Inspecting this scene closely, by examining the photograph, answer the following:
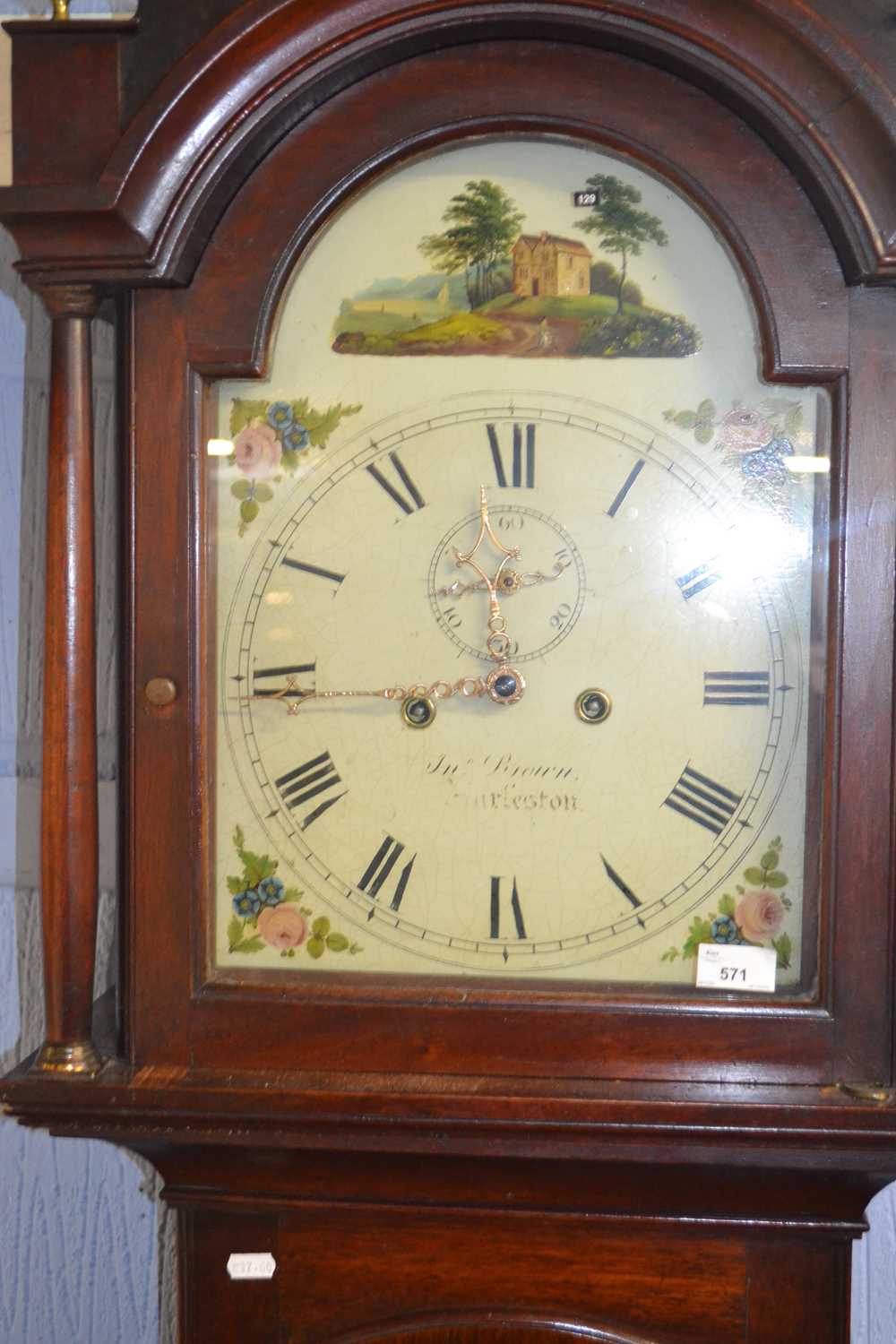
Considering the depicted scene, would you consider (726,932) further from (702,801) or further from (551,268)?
(551,268)

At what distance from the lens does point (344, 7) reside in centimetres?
90

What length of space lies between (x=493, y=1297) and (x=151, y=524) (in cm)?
63

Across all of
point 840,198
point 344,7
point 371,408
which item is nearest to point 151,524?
point 371,408

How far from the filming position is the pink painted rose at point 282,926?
985 millimetres

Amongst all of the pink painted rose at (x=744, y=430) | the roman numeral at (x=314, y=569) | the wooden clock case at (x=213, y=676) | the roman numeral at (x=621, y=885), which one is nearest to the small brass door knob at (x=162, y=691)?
the wooden clock case at (x=213, y=676)

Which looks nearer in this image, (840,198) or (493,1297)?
(840,198)

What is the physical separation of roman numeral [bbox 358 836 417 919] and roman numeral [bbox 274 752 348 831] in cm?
5

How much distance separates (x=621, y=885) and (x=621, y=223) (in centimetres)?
47

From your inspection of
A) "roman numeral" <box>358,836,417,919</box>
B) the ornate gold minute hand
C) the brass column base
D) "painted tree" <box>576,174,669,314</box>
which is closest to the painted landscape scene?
"painted tree" <box>576,174,669,314</box>

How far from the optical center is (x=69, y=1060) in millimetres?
948

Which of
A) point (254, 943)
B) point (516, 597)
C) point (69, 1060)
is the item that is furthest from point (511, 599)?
point (69, 1060)

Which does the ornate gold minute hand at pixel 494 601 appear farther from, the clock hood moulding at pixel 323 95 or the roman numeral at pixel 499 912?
the clock hood moulding at pixel 323 95

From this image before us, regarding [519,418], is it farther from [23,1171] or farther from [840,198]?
[23,1171]

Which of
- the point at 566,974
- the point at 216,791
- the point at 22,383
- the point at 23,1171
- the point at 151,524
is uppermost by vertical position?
the point at 22,383
